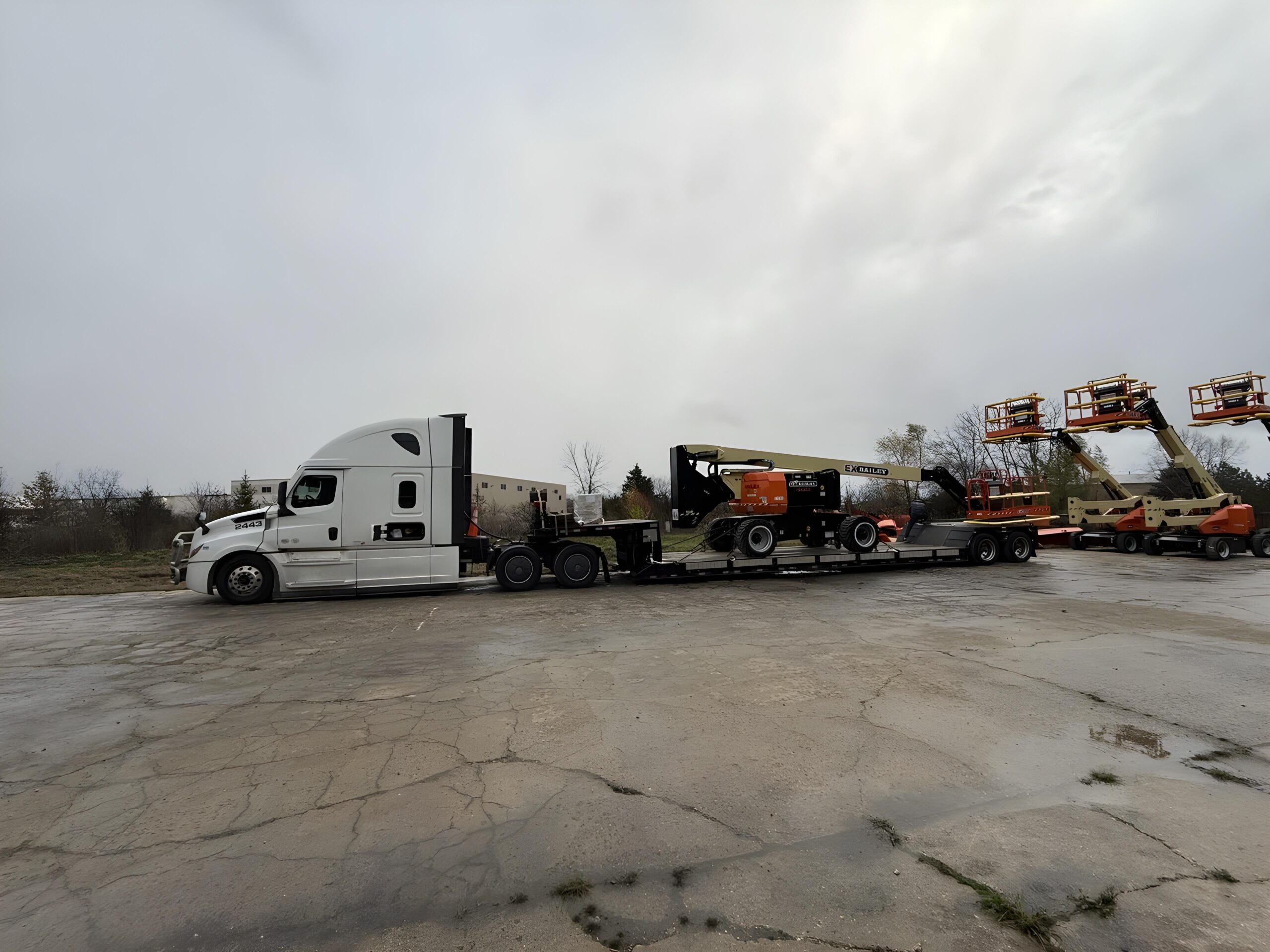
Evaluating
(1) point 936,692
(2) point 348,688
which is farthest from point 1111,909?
(2) point 348,688

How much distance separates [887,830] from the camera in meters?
3.09

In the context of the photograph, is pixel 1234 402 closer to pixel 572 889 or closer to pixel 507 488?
pixel 572 889

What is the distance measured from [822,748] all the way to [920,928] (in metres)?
1.80

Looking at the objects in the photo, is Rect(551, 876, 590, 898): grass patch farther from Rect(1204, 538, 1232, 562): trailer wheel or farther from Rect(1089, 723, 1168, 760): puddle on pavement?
Rect(1204, 538, 1232, 562): trailer wheel

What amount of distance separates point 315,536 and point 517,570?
13.5 feet

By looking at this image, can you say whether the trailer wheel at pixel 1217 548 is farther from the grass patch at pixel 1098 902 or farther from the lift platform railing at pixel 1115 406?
the grass patch at pixel 1098 902

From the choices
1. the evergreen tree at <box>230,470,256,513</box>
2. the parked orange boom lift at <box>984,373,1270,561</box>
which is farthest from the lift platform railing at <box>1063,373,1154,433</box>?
the evergreen tree at <box>230,470,256,513</box>

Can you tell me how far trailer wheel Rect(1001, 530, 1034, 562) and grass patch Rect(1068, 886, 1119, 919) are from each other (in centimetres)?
1739

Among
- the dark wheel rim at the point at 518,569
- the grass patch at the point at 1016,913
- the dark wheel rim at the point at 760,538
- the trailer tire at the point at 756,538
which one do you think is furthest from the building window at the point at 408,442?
the grass patch at the point at 1016,913

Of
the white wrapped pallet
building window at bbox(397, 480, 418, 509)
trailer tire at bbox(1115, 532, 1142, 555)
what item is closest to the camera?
building window at bbox(397, 480, 418, 509)

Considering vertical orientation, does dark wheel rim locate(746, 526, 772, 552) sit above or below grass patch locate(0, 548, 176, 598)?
above

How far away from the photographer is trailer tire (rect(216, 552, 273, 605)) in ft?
38.1

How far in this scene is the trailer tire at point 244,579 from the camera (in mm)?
11609

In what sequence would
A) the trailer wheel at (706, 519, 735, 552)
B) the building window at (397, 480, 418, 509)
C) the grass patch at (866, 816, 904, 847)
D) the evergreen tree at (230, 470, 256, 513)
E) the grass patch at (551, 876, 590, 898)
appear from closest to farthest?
the grass patch at (551, 876, 590, 898), the grass patch at (866, 816, 904, 847), the building window at (397, 480, 418, 509), the trailer wheel at (706, 519, 735, 552), the evergreen tree at (230, 470, 256, 513)
